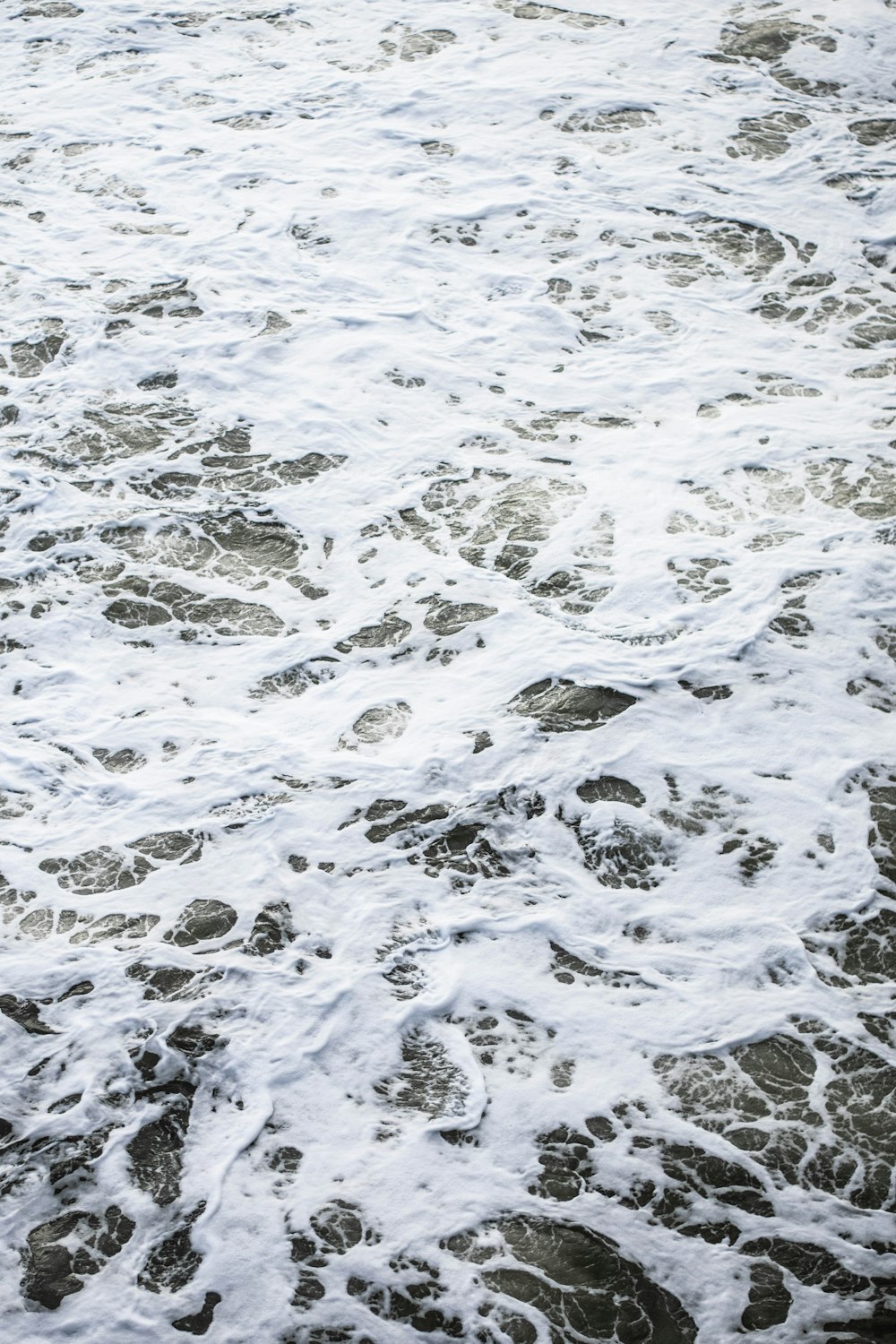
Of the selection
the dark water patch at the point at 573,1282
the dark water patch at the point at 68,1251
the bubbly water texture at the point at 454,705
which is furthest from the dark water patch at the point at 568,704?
the dark water patch at the point at 68,1251

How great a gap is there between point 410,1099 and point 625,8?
5634 mm

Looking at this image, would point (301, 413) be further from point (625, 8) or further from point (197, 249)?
point (625, 8)

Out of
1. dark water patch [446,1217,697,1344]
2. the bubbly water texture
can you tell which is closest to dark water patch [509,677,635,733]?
the bubbly water texture

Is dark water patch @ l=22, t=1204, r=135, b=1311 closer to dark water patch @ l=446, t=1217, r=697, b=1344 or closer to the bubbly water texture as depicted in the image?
the bubbly water texture

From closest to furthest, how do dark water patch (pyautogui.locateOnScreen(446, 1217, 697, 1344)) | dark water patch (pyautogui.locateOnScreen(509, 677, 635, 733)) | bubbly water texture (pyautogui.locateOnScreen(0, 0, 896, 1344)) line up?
dark water patch (pyautogui.locateOnScreen(446, 1217, 697, 1344)), bubbly water texture (pyautogui.locateOnScreen(0, 0, 896, 1344)), dark water patch (pyautogui.locateOnScreen(509, 677, 635, 733))

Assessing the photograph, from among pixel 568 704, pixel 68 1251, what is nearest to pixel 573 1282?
pixel 68 1251

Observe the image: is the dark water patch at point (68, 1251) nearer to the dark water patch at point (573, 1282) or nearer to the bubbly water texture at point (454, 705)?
the bubbly water texture at point (454, 705)

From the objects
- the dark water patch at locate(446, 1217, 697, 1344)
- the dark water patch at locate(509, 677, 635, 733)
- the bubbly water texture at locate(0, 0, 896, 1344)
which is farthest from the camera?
the dark water patch at locate(509, 677, 635, 733)

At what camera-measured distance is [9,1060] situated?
7.71 ft

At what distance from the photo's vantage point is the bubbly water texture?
6.94ft

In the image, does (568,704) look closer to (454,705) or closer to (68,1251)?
(454,705)

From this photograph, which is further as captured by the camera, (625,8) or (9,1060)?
(625,8)

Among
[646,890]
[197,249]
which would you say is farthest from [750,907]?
[197,249]

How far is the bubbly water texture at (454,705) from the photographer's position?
2.12 m
